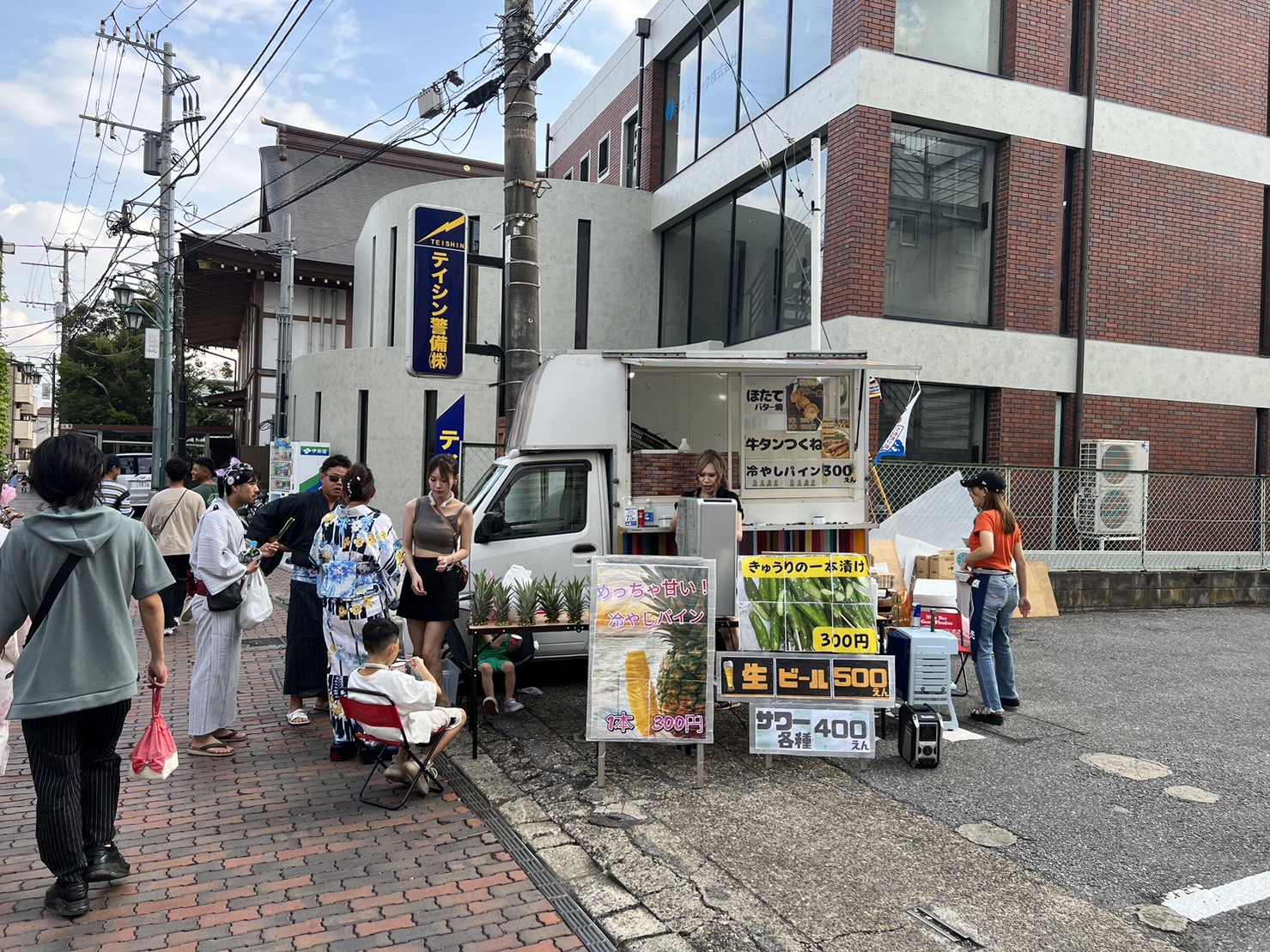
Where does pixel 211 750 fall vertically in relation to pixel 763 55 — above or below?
below

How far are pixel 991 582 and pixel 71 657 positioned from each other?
578 cm

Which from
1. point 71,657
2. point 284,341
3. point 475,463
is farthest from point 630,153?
point 71,657

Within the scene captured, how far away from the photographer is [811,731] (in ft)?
17.1

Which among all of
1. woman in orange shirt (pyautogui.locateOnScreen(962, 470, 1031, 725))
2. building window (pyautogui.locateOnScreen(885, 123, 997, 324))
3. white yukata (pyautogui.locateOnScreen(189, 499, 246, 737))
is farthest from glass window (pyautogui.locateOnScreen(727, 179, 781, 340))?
white yukata (pyautogui.locateOnScreen(189, 499, 246, 737))

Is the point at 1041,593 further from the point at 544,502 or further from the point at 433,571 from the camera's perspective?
the point at 433,571

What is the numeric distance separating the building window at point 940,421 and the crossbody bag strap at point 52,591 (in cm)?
999

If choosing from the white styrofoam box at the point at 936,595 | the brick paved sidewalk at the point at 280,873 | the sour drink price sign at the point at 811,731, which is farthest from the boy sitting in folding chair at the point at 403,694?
the white styrofoam box at the point at 936,595

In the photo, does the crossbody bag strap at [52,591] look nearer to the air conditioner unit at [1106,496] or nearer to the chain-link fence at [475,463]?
the chain-link fence at [475,463]

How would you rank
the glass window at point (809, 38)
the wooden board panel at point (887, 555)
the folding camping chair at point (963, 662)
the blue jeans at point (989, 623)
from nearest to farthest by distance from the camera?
the blue jeans at point (989, 623) < the folding camping chair at point (963, 662) < the wooden board panel at point (887, 555) < the glass window at point (809, 38)

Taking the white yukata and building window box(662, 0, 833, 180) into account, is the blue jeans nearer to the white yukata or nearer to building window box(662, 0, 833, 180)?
the white yukata

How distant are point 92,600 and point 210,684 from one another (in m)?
1.99

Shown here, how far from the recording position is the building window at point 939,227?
11906 millimetres

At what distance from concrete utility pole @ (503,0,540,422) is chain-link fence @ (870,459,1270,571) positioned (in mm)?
5069

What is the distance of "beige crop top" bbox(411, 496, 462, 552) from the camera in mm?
5699
